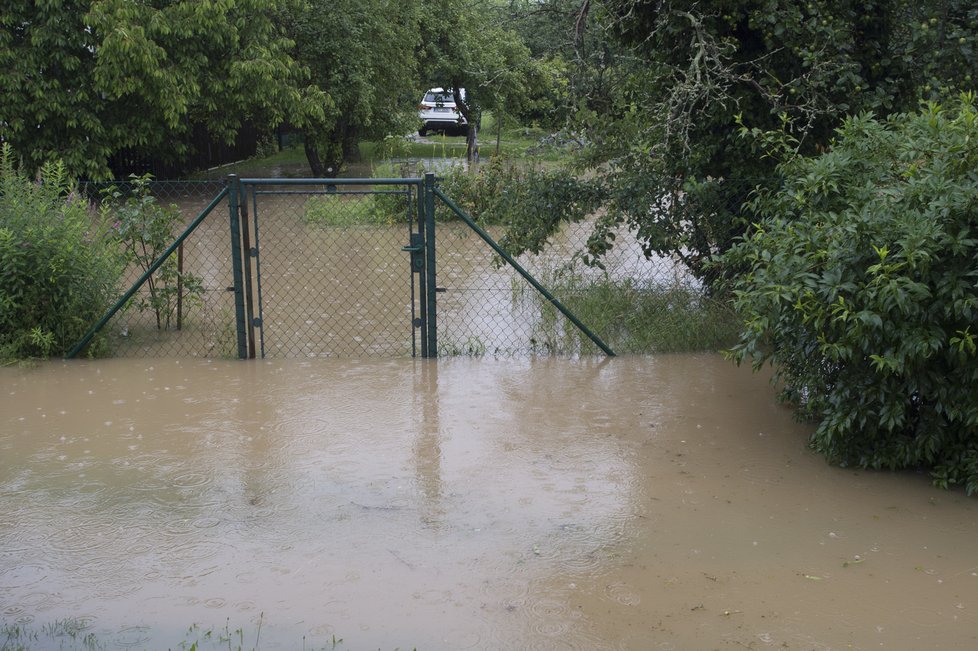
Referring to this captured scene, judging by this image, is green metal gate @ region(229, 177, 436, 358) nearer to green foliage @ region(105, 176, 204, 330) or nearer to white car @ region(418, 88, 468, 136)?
green foliage @ region(105, 176, 204, 330)

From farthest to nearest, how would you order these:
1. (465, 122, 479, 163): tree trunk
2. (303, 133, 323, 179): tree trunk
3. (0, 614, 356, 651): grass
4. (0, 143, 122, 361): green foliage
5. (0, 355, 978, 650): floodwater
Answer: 1. (465, 122, 479, 163): tree trunk
2. (303, 133, 323, 179): tree trunk
3. (0, 143, 122, 361): green foliage
4. (0, 355, 978, 650): floodwater
5. (0, 614, 356, 651): grass

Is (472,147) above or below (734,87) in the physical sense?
below

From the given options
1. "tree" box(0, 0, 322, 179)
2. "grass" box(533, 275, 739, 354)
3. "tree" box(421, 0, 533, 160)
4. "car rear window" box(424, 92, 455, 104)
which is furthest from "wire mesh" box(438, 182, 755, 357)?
"car rear window" box(424, 92, 455, 104)

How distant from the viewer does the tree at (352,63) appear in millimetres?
19375

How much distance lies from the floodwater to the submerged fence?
0.90 metres

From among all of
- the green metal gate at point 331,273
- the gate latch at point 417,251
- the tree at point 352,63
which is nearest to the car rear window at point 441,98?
the tree at point 352,63

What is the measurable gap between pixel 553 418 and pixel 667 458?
1058mm

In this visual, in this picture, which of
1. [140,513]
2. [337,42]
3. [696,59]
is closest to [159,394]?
[140,513]

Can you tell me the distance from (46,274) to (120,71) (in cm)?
801

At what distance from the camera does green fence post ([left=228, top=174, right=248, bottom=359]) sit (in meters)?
8.23

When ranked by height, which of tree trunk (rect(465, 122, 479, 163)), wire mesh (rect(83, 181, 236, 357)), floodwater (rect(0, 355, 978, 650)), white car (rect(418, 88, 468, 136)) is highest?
white car (rect(418, 88, 468, 136))

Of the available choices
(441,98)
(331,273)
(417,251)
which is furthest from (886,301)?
(441,98)

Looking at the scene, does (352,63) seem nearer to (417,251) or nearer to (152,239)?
(152,239)

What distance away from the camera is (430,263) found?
8344 mm
